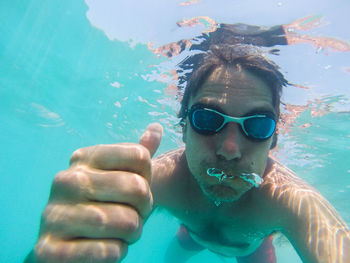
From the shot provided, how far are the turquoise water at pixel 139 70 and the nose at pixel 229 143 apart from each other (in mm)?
4285

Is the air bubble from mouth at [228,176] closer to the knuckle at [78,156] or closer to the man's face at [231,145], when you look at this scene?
the man's face at [231,145]

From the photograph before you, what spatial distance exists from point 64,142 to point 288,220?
1421 inches

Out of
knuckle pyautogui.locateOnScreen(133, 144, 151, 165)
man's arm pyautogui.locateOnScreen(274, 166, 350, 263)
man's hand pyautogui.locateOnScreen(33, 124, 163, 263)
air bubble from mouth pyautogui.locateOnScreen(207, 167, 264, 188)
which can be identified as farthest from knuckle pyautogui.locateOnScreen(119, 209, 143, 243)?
man's arm pyautogui.locateOnScreen(274, 166, 350, 263)

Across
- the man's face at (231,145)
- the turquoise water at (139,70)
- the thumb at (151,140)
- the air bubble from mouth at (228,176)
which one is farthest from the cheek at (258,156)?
the turquoise water at (139,70)

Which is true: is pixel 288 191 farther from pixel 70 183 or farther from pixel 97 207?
pixel 70 183

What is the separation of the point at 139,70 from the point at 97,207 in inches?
448

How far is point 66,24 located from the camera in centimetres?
1125

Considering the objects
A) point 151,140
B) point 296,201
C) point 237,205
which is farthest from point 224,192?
point 151,140

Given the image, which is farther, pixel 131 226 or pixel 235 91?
pixel 235 91

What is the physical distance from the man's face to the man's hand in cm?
148

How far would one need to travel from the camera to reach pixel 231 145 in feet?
8.54

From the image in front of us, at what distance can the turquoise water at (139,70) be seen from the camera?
6.64 m

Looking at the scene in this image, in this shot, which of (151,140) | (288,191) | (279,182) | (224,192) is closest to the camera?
(151,140)

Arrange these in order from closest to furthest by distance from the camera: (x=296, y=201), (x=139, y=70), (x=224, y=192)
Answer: (x=224, y=192), (x=296, y=201), (x=139, y=70)
